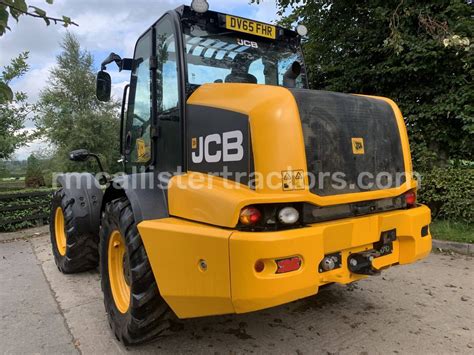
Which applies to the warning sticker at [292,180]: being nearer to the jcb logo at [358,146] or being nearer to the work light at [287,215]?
the work light at [287,215]

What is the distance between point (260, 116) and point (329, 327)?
1.93 meters

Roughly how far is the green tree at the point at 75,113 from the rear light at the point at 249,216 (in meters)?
23.2

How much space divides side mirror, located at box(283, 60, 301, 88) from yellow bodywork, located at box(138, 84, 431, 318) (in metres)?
0.91

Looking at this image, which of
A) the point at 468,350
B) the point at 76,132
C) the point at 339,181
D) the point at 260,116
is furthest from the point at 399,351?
the point at 76,132

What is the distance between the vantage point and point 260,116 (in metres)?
2.42

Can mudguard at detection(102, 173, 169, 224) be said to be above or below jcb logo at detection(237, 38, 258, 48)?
below

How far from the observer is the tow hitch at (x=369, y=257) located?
8.73 feet

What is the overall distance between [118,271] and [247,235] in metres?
1.67

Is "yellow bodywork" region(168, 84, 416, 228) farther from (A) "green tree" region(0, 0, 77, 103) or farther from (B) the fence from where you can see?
(B) the fence

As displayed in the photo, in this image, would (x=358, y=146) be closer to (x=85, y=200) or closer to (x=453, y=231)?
(x=85, y=200)

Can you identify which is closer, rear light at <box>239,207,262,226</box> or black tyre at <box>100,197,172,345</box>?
rear light at <box>239,207,262,226</box>

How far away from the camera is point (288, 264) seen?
2.26 metres

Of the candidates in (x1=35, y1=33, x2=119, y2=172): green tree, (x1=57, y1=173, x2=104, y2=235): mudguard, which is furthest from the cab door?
(x1=35, y1=33, x2=119, y2=172): green tree

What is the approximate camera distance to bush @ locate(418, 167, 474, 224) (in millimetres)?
6027
